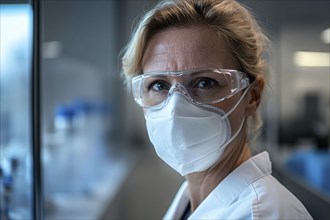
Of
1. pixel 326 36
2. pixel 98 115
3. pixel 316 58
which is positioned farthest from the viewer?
pixel 98 115

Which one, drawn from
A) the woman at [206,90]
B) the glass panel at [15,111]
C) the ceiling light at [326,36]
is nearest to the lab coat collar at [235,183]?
the woman at [206,90]

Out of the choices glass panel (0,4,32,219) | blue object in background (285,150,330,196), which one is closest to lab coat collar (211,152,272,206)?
glass panel (0,4,32,219)

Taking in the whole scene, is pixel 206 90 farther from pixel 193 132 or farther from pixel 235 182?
pixel 235 182

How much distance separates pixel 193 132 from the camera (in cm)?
74

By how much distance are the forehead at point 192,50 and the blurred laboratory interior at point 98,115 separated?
14cm

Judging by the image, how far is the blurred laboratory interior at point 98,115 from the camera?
3.63ft

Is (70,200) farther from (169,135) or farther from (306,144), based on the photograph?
(306,144)

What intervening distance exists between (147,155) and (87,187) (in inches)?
54.9

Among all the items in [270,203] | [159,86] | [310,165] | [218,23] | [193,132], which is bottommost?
[310,165]

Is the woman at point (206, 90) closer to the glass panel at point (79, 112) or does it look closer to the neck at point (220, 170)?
the neck at point (220, 170)

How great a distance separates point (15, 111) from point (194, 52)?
1017 mm

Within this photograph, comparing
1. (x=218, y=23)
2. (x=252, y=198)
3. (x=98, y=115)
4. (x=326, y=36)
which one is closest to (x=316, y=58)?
(x=326, y=36)

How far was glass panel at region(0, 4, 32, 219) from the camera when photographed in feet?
3.85

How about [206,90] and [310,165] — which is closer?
[206,90]
